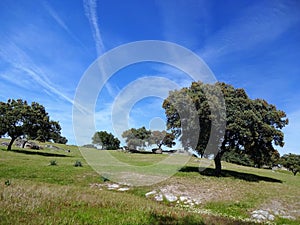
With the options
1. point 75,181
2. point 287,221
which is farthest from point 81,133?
point 287,221

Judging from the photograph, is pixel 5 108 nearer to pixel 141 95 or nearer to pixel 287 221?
pixel 141 95

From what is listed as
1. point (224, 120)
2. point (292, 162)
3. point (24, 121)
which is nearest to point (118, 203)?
point (224, 120)

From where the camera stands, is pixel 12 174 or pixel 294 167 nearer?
pixel 12 174

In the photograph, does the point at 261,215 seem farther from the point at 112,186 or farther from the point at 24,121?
the point at 24,121

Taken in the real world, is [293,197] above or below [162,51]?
below

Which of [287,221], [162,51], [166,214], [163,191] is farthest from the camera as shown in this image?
[162,51]

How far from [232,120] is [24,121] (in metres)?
40.9

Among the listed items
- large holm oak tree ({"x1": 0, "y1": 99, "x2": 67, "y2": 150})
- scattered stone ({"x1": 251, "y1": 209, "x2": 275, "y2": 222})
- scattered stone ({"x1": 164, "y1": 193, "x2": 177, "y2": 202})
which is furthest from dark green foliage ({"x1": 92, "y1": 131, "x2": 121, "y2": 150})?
scattered stone ({"x1": 251, "y1": 209, "x2": 275, "y2": 222})

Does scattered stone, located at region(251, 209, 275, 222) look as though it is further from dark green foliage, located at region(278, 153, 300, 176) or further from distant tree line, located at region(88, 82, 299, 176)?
dark green foliage, located at region(278, 153, 300, 176)

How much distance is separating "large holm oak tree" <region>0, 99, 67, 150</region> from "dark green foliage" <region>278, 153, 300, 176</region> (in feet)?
277

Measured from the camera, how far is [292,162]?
84938 millimetres

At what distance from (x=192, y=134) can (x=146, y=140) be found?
74.2 metres

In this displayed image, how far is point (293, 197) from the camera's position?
19.2 m

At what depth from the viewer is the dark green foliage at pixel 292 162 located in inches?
3216
